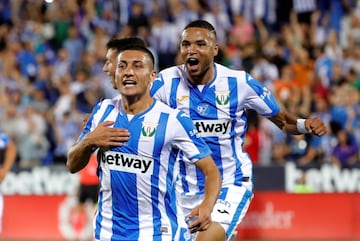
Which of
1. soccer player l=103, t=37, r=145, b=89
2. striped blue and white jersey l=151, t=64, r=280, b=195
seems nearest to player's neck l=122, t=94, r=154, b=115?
soccer player l=103, t=37, r=145, b=89

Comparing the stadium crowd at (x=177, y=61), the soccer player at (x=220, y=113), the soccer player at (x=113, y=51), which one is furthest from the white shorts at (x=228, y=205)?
the stadium crowd at (x=177, y=61)

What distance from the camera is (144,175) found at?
5887mm

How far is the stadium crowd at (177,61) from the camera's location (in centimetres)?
1546

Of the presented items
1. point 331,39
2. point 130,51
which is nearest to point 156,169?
point 130,51

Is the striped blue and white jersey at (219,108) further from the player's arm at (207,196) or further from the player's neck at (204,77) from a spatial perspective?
the player's arm at (207,196)

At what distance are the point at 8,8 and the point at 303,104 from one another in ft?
24.5

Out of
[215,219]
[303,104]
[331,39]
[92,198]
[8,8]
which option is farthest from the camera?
[8,8]

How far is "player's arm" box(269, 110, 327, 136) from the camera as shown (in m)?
7.13

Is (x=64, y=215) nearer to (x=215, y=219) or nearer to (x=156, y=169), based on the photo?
(x=215, y=219)

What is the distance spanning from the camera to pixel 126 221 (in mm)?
5902

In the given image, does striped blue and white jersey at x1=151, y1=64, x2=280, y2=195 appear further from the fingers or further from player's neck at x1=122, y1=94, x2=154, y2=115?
player's neck at x1=122, y1=94, x2=154, y2=115

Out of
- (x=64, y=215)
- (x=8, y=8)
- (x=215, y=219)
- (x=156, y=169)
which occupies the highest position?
(x=8, y=8)

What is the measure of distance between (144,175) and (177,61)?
1131cm

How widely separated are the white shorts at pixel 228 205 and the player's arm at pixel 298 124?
0.60 metres
